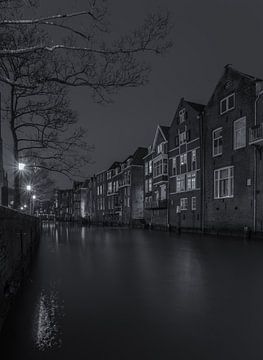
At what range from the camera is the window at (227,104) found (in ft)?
106

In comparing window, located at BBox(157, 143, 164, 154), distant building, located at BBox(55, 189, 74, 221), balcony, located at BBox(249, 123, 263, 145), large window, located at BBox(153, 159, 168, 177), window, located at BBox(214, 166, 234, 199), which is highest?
window, located at BBox(157, 143, 164, 154)

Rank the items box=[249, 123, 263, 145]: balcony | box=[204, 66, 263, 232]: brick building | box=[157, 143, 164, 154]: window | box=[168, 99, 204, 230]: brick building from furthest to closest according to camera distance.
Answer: box=[157, 143, 164, 154]: window, box=[168, 99, 204, 230]: brick building, box=[204, 66, 263, 232]: brick building, box=[249, 123, 263, 145]: balcony

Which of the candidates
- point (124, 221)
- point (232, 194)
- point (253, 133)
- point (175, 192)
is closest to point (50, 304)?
point (253, 133)

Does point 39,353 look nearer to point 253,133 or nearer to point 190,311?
point 190,311

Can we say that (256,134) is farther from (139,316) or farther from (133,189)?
(133,189)

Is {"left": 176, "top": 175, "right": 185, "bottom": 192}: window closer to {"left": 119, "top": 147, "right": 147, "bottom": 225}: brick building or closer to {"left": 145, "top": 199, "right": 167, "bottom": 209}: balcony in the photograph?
{"left": 145, "top": 199, "right": 167, "bottom": 209}: balcony

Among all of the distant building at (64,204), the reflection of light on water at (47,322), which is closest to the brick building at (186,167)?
the reflection of light on water at (47,322)

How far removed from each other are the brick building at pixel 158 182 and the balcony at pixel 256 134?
65.6ft

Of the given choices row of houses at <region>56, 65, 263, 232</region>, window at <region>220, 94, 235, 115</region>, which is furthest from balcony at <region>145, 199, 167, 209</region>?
window at <region>220, 94, 235, 115</region>

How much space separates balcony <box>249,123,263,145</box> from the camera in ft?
88.4

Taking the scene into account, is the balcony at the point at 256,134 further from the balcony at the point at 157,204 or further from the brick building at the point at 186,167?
the balcony at the point at 157,204

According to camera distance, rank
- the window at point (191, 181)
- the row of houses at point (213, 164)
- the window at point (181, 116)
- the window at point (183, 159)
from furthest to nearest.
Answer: the window at point (181, 116), the window at point (183, 159), the window at point (191, 181), the row of houses at point (213, 164)

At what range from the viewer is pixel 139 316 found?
6812mm

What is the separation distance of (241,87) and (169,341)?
2915cm
